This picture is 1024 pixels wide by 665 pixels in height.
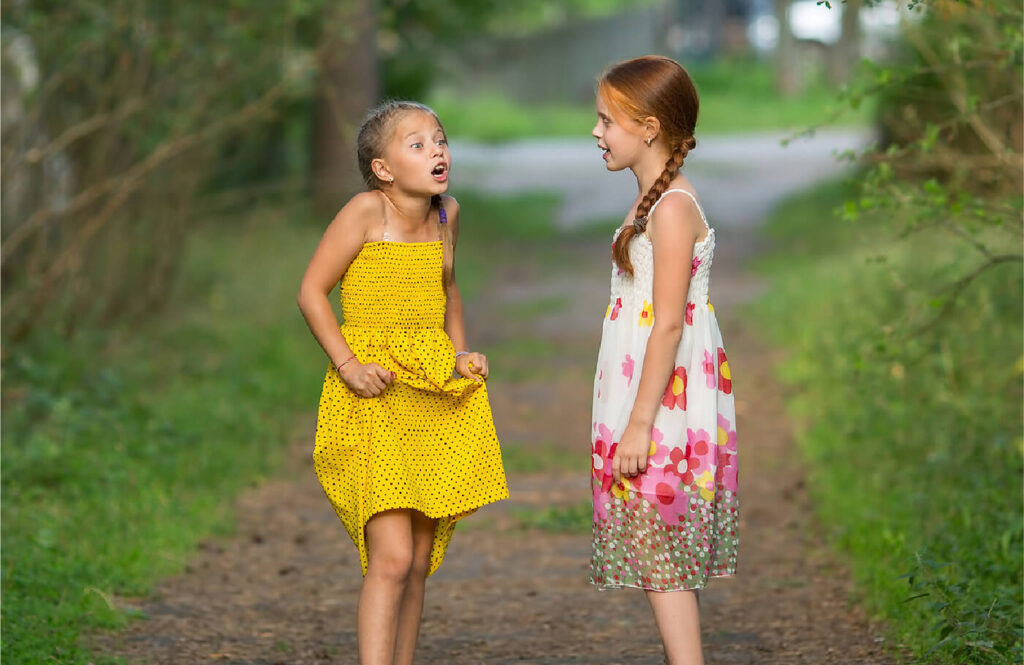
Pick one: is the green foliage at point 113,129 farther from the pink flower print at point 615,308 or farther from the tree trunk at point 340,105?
the pink flower print at point 615,308

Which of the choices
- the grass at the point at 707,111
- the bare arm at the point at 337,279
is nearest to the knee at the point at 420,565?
the bare arm at the point at 337,279

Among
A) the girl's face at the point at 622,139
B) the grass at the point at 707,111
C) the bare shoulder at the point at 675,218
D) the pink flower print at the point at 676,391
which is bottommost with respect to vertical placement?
the pink flower print at the point at 676,391

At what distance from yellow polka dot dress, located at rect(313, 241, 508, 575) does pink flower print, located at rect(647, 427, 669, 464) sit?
0.47 m

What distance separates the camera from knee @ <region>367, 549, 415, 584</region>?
3812 mm

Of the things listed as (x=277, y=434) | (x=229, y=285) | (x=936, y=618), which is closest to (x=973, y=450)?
(x=936, y=618)

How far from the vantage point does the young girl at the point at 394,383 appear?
382 cm

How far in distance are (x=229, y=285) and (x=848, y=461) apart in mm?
5935

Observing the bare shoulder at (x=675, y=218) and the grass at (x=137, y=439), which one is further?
the grass at (x=137, y=439)

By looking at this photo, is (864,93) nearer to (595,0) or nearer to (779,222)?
(779,222)

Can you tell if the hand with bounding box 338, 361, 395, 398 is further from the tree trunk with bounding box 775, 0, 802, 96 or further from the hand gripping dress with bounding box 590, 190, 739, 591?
the tree trunk with bounding box 775, 0, 802, 96

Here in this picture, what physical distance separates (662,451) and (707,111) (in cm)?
3234

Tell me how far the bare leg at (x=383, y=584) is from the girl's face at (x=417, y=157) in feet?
2.69

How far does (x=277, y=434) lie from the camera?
308 inches

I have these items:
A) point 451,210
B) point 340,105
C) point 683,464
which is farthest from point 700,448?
point 340,105
